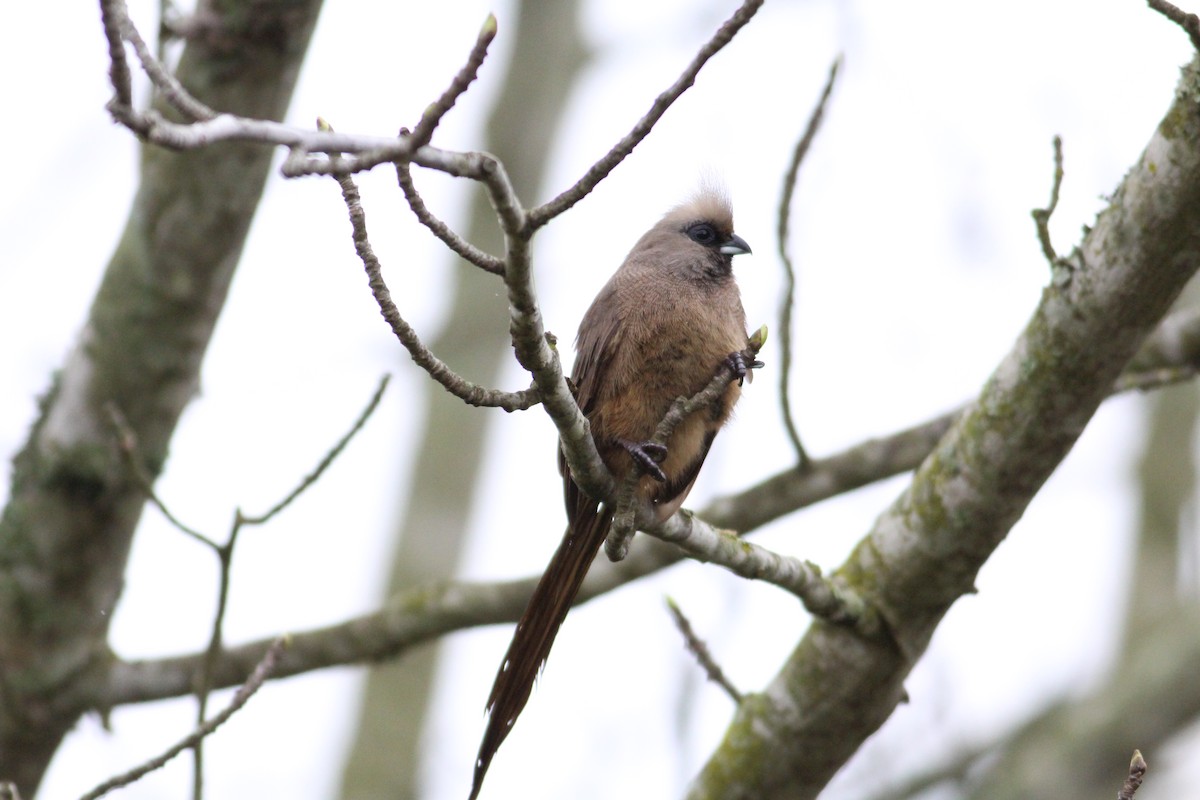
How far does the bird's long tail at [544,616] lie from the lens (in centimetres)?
319

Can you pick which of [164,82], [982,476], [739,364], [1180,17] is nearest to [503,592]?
[739,364]

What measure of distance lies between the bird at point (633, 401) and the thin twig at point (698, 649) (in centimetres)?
29

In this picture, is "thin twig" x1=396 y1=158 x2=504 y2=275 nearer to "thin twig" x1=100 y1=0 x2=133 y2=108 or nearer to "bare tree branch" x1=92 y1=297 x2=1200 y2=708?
"thin twig" x1=100 y1=0 x2=133 y2=108

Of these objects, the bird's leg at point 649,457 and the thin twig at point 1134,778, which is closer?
the thin twig at point 1134,778

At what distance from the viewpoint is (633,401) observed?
3385 millimetres

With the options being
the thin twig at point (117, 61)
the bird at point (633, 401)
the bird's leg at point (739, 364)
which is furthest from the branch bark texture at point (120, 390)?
the thin twig at point (117, 61)

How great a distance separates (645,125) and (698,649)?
6.22ft

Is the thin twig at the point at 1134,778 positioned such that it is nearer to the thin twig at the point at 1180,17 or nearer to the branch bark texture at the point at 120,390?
the thin twig at the point at 1180,17

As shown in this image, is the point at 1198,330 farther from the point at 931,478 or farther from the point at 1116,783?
the point at 1116,783

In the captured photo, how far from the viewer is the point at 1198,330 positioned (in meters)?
3.91

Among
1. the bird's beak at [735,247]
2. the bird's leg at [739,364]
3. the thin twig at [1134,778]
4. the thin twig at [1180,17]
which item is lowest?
the thin twig at [1134,778]

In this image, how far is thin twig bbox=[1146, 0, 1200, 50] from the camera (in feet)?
7.73

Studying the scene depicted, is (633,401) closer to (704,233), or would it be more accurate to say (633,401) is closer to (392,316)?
(704,233)

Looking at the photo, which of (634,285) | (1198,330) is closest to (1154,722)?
(1198,330)
